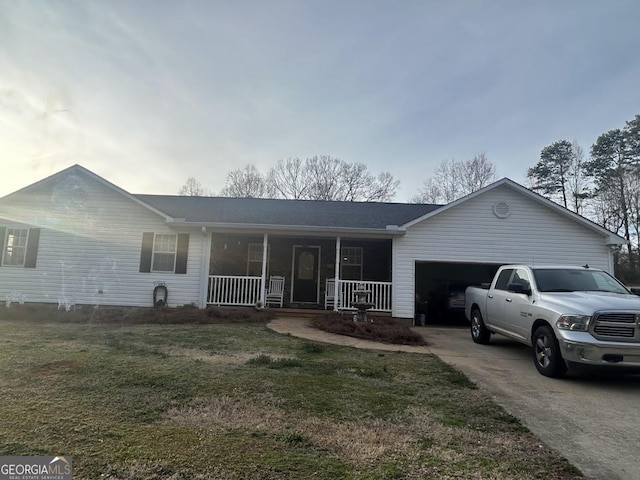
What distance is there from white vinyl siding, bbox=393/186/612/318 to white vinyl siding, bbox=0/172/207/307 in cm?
674

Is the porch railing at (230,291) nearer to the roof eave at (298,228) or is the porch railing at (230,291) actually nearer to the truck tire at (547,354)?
the roof eave at (298,228)

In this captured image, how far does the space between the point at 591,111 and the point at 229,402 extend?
1208cm

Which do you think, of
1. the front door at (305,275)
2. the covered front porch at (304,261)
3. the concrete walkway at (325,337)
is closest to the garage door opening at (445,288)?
the covered front porch at (304,261)

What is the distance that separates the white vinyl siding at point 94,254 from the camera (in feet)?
38.9

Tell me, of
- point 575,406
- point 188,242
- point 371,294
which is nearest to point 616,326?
point 575,406

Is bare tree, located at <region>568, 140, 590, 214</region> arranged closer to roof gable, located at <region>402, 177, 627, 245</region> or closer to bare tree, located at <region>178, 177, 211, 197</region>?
roof gable, located at <region>402, 177, 627, 245</region>

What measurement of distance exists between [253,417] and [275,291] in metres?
10.1

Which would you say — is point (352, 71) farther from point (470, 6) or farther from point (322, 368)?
point (322, 368)

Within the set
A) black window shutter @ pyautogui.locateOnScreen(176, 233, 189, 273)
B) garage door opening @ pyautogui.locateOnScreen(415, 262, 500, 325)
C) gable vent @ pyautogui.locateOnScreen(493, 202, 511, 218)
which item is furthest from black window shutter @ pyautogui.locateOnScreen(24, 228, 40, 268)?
gable vent @ pyautogui.locateOnScreen(493, 202, 511, 218)

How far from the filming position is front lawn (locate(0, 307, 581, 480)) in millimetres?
2660

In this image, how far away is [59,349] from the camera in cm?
607

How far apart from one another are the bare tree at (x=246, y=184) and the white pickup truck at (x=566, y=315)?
29.0 metres

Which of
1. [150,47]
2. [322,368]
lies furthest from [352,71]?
[322,368]

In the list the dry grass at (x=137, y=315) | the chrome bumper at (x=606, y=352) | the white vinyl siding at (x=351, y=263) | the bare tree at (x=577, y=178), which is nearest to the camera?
the chrome bumper at (x=606, y=352)
